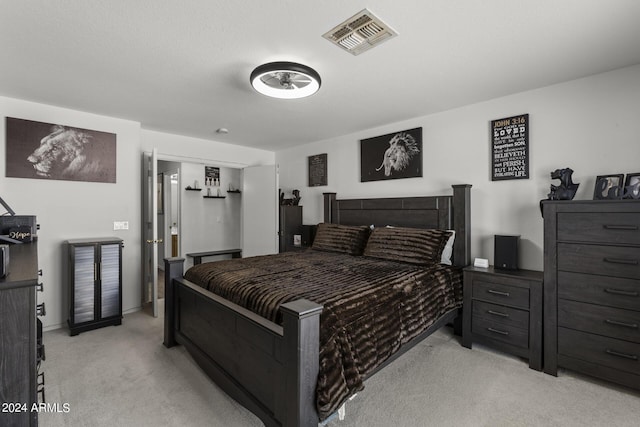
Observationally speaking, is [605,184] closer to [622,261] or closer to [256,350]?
[622,261]

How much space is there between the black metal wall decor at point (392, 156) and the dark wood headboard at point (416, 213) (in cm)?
33

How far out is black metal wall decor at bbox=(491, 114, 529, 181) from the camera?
9.32 feet

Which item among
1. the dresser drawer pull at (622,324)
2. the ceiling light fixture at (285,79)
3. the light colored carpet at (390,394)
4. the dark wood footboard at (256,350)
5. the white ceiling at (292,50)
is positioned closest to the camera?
the dark wood footboard at (256,350)

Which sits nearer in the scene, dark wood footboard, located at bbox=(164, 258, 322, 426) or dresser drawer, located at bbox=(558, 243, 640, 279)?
dark wood footboard, located at bbox=(164, 258, 322, 426)

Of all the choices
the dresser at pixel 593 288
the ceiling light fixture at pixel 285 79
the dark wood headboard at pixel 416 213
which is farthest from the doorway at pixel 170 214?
the dresser at pixel 593 288

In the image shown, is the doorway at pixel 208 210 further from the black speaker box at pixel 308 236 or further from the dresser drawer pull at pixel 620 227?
the dresser drawer pull at pixel 620 227

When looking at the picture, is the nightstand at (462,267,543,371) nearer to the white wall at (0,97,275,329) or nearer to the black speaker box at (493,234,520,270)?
the black speaker box at (493,234,520,270)

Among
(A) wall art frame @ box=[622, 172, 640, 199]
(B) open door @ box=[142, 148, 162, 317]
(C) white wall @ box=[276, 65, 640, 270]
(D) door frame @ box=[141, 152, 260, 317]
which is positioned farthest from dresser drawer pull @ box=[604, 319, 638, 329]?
(B) open door @ box=[142, 148, 162, 317]

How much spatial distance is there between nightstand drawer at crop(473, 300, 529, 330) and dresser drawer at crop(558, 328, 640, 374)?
241mm

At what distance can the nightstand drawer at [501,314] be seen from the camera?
2.47 meters

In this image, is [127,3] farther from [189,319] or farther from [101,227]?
[101,227]

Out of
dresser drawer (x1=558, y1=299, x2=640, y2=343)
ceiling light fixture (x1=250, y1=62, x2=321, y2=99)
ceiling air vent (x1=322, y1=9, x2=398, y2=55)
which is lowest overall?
dresser drawer (x1=558, y1=299, x2=640, y2=343)

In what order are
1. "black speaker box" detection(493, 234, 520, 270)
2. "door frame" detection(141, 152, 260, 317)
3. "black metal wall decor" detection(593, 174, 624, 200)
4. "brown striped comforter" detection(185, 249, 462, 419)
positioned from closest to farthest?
"brown striped comforter" detection(185, 249, 462, 419)
"black metal wall decor" detection(593, 174, 624, 200)
"black speaker box" detection(493, 234, 520, 270)
"door frame" detection(141, 152, 260, 317)

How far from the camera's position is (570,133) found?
2621 mm
